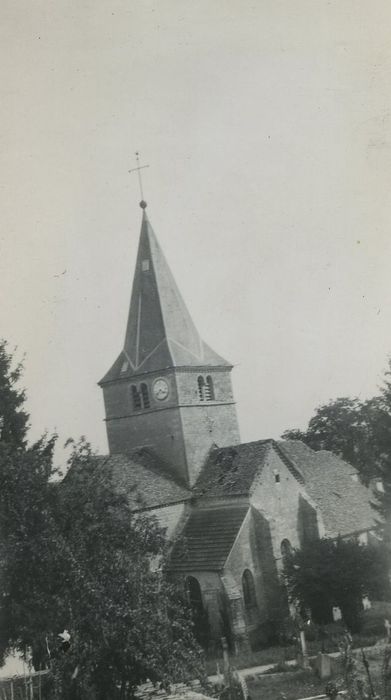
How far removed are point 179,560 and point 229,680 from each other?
13.1 meters

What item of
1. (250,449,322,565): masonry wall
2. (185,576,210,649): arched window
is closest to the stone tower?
(250,449,322,565): masonry wall

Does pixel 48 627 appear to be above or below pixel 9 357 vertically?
below

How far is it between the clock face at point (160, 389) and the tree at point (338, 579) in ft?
35.1

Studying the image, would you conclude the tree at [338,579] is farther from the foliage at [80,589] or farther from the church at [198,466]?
the foliage at [80,589]

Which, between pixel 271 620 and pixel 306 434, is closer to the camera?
pixel 271 620

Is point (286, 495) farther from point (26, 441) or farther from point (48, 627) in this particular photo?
point (48, 627)

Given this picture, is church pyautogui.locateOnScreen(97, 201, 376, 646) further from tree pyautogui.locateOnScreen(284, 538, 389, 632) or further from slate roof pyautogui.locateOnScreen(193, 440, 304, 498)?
tree pyautogui.locateOnScreen(284, 538, 389, 632)

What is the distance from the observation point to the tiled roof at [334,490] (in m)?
41.7

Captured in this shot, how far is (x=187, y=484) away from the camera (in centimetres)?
3647

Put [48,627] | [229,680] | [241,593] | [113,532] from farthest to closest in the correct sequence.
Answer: [241,593]
[229,680]
[113,532]
[48,627]

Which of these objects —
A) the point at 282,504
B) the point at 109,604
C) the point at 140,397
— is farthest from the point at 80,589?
the point at 140,397

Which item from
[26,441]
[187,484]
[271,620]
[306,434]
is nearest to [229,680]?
[26,441]

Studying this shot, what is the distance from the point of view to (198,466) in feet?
122

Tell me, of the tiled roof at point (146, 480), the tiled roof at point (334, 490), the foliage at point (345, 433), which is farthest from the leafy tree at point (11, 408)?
the foliage at point (345, 433)
